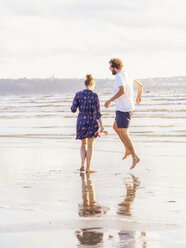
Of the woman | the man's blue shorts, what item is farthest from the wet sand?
the man's blue shorts

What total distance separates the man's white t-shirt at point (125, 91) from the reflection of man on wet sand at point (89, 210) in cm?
125

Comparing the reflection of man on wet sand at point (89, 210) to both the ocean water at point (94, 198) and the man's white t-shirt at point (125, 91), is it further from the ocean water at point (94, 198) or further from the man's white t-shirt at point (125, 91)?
the man's white t-shirt at point (125, 91)

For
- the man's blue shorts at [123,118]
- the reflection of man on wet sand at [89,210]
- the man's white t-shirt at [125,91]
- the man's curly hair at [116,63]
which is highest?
the man's curly hair at [116,63]

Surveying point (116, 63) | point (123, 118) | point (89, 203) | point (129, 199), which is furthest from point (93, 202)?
point (116, 63)

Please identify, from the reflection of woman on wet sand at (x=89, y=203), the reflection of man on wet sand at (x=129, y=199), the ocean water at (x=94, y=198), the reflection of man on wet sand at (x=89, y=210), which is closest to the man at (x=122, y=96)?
the ocean water at (x=94, y=198)

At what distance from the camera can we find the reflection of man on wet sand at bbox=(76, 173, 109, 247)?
4.78m

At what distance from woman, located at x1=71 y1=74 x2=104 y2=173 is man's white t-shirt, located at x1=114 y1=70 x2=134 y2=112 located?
34 cm

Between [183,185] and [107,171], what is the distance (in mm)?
1707

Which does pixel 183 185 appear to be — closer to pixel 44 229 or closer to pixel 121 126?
pixel 121 126

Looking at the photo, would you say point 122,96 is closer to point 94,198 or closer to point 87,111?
point 87,111

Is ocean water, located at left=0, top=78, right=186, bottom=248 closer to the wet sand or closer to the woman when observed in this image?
the wet sand

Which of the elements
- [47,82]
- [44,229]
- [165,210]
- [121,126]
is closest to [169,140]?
[121,126]

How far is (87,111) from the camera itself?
30.0ft

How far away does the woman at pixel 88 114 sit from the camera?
9031mm
